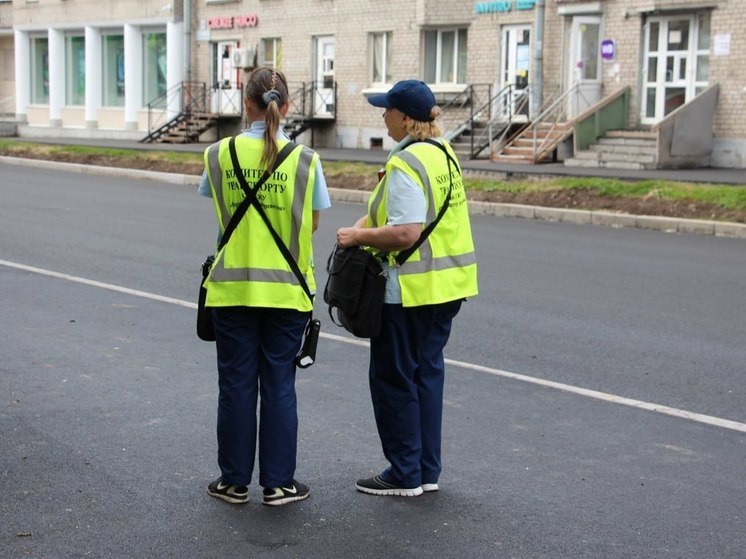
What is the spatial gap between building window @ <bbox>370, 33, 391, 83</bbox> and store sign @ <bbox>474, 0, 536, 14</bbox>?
11.9 ft

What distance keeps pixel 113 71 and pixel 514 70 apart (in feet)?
63.8

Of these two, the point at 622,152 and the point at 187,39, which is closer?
the point at 622,152

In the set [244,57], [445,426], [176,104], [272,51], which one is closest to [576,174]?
[445,426]

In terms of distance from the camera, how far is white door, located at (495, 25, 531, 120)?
30.1m

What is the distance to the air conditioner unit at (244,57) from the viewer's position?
37656 millimetres

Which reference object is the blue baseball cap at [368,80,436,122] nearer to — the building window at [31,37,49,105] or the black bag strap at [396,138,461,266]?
the black bag strap at [396,138,461,266]

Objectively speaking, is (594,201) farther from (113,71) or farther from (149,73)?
(113,71)

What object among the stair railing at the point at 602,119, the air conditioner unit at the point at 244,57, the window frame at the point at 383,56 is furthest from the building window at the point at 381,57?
the stair railing at the point at 602,119

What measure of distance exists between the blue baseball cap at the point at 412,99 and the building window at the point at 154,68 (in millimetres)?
37740

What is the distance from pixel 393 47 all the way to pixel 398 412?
96.1 ft

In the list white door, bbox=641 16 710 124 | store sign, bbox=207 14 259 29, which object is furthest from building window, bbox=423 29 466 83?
store sign, bbox=207 14 259 29

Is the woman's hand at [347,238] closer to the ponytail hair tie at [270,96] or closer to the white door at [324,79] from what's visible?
the ponytail hair tie at [270,96]

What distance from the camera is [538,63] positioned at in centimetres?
2927

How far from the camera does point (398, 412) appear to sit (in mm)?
5098
